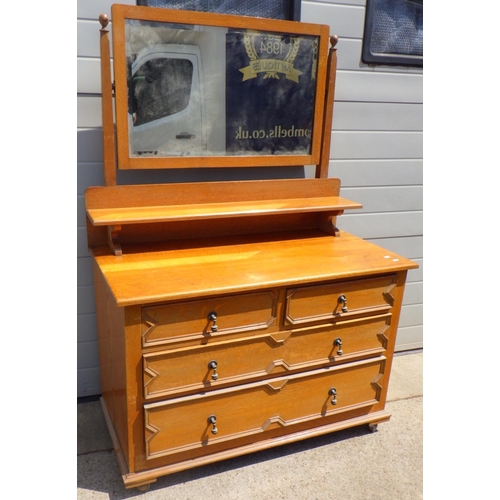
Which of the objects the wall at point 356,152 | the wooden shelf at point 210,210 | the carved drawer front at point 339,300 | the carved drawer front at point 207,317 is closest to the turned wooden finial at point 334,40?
the wall at point 356,152

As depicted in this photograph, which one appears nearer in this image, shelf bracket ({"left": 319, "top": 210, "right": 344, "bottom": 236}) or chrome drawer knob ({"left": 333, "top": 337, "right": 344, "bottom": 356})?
chrome drawer knob ({"left": 333, "top": 337, "right": 344, "bottom": 356})

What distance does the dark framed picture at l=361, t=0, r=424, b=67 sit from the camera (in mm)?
2506

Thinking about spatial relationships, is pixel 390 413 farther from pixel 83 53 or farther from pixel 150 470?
pixel 83 53

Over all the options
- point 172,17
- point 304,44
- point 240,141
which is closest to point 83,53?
point 172,17

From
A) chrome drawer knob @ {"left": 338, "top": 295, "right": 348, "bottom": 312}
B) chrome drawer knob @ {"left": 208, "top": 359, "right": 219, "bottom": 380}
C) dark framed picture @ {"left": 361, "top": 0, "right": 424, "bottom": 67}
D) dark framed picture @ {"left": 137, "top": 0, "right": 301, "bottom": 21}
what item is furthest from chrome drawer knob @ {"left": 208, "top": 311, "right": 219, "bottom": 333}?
dark framed picture @ {"left": 361, "top": 0, "right": 424, "bottom": 67}

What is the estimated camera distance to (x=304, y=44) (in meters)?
2.28

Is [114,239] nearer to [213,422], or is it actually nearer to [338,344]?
[213,422]

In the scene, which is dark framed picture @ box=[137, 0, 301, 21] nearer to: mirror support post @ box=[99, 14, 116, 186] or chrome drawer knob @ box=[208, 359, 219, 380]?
mirror support post @ box=[99, 14, 116, 186]

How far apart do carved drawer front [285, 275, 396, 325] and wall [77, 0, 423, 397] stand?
74 cm

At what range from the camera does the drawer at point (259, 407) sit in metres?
1.89

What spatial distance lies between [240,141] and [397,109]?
1041 millimetres

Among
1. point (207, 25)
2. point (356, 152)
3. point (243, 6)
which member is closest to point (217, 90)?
point (207, 25)

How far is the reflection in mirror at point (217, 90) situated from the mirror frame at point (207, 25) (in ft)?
0.07

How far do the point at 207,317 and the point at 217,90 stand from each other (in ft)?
3.51
